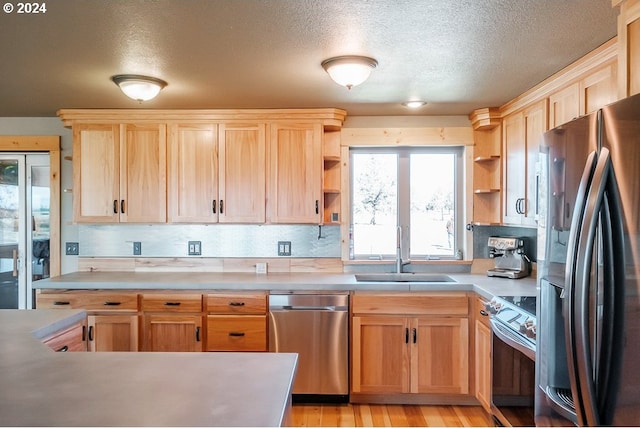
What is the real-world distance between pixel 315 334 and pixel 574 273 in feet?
7.17

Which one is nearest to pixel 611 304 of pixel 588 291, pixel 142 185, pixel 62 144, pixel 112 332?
pixel 588 291

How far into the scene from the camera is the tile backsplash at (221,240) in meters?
3.67

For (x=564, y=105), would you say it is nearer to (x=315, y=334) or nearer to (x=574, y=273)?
(x=574, y=273)

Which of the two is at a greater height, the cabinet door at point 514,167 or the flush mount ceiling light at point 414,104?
the flush mount ceiling light at point 414,104

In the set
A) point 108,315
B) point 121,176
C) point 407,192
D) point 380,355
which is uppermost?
point 121,176

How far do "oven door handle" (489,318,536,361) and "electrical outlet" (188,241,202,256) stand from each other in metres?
2.35

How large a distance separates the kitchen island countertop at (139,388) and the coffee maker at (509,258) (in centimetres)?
235

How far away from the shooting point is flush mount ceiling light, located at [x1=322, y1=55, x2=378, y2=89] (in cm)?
222

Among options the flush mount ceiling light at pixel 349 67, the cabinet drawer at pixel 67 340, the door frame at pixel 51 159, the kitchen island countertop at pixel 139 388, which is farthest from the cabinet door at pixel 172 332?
the flush mount ceiling light at pixel 349 67

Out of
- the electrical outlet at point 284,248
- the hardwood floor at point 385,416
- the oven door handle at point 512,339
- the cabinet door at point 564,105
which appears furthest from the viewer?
the electrical outlet at point 284,248

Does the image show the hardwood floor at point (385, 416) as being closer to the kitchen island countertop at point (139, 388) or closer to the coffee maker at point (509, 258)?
the coffee maker at point (509, 258)

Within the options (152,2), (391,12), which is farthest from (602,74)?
(152,2)

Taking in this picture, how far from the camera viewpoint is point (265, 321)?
121 inches

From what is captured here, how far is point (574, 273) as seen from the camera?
1107 millimetres
